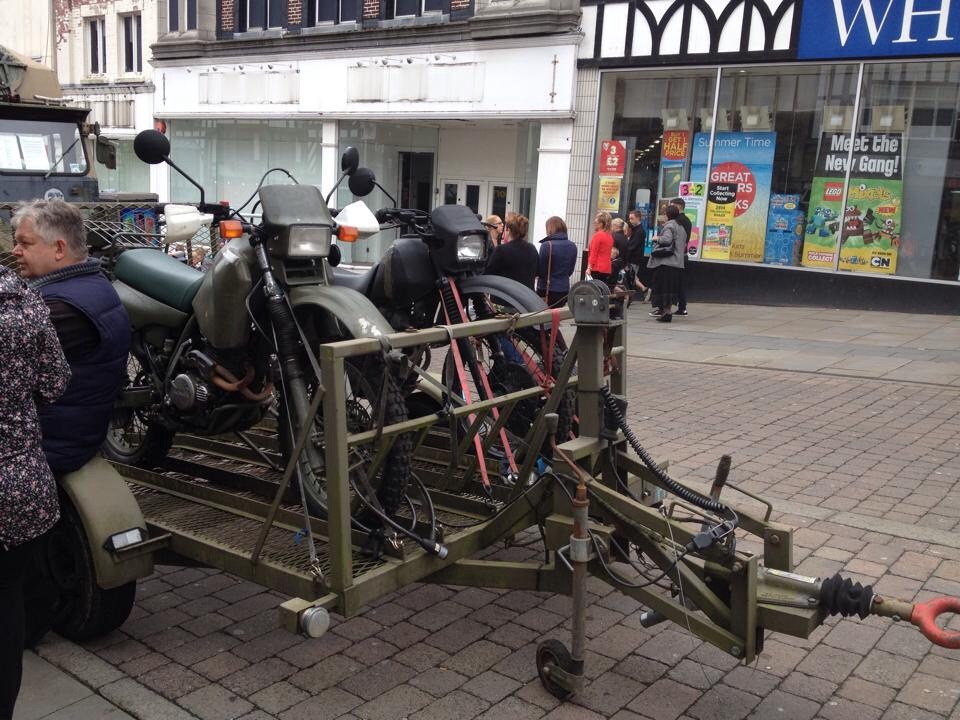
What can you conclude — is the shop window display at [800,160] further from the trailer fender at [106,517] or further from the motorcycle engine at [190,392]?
the trailer fender at [106,517]

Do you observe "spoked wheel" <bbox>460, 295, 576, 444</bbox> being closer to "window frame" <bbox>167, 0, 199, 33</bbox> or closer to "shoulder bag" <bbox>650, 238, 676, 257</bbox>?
"shoulder bag" <bbox>650, 238, 676, 257</bbox>

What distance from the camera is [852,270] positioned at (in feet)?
48.9

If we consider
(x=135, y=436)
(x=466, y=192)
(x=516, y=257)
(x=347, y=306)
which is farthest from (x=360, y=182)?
(x=466, y=192)

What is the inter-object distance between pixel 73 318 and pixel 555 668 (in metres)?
2.24

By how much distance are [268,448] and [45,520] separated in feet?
8.40

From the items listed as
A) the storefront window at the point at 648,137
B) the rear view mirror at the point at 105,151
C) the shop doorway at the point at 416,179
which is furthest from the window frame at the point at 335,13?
the rear view mirror at the point at 105,151

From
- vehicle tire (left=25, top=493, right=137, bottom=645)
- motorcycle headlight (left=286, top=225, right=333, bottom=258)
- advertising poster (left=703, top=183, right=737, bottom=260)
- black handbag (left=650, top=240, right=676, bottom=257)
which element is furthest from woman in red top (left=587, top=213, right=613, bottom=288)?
vehicle tire (left=25, top=493, right=137, bottom=645)

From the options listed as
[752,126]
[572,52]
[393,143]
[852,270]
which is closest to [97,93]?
[393,143]

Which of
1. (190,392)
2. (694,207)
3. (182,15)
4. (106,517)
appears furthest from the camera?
(182,15)

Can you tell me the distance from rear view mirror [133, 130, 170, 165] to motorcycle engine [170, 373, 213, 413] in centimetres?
107

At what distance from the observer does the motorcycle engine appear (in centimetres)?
454

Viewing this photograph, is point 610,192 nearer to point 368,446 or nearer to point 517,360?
point 517,360

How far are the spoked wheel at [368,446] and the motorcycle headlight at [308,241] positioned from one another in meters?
0.54

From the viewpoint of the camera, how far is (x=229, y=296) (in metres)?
4.38
